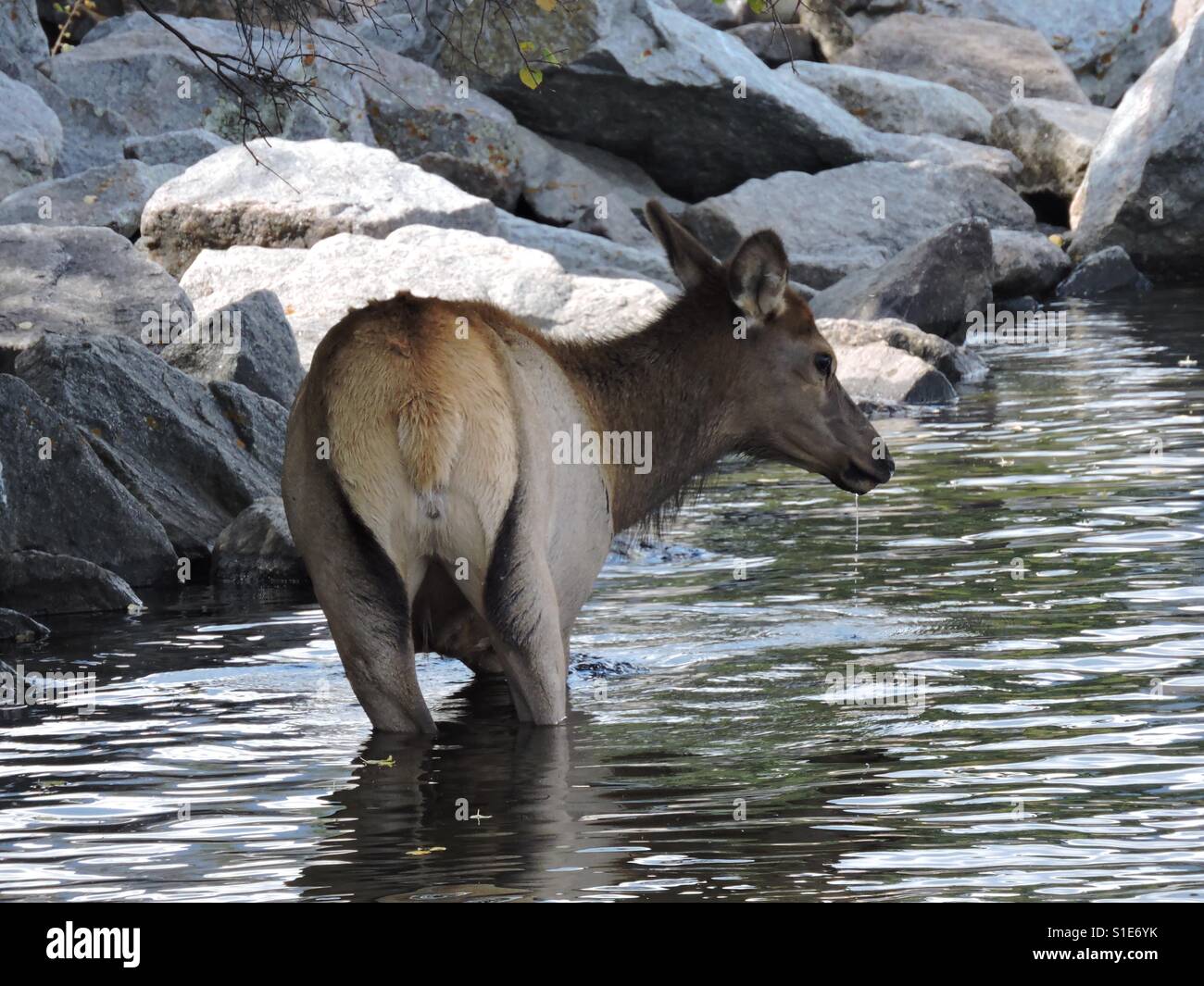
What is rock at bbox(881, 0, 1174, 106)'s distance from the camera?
1438 inches

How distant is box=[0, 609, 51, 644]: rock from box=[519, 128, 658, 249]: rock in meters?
14.7

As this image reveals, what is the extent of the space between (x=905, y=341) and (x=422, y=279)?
4.59 metres

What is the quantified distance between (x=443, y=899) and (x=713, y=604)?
451cm

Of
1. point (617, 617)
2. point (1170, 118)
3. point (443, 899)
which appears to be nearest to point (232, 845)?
point (443, 899)

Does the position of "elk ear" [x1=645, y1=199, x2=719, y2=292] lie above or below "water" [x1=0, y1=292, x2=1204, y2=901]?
above

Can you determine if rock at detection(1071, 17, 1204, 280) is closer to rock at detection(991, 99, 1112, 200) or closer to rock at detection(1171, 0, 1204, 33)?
rock at detection(991, 99, 1112, 200)

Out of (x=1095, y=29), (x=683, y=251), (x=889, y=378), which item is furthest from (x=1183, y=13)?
(x=683, y=251)

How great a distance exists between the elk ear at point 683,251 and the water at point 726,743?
1622 millimetres

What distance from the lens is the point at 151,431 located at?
37.5ft

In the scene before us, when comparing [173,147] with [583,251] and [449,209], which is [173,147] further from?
[583,251]

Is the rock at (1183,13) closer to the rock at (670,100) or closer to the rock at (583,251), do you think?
the rock at (670,100)

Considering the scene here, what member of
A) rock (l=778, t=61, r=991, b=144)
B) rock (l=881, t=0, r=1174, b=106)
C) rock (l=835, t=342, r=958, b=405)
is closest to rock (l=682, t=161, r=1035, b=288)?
rock (l=778, t=61, r=991, b=144)

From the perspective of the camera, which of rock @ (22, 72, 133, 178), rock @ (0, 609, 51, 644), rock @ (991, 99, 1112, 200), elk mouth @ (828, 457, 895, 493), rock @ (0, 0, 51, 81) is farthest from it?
rock @ (991, 99, 1112, 200)
